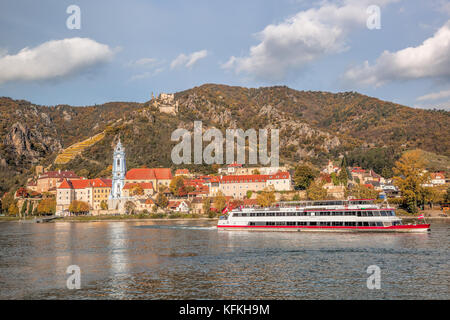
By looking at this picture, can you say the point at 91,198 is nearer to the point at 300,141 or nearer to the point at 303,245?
the point at 303,245

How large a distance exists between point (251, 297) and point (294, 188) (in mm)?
86311

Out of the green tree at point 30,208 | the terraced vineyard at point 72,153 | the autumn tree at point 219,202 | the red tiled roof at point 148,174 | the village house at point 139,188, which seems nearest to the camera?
the autumn tree at point 219,202

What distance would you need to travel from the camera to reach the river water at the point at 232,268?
25828mm

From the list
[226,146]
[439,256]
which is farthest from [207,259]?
[226,146]

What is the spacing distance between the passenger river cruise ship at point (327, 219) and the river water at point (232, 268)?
173 inches

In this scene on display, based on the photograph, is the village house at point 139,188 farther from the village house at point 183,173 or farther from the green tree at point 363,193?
the green tree at point 363,193

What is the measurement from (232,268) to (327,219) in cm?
2966

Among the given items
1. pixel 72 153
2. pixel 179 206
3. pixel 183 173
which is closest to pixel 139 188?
pixel 179 206

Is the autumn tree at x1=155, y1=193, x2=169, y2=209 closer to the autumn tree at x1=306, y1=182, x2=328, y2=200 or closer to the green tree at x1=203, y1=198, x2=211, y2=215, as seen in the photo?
the green tree at x1=203, y1=198, x2=211, y2=215

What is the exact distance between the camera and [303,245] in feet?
149

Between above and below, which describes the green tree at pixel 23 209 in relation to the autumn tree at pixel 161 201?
below

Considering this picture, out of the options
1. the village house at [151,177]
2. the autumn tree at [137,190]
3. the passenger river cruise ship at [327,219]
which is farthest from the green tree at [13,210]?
the passenger river cruise ship at [327,219]

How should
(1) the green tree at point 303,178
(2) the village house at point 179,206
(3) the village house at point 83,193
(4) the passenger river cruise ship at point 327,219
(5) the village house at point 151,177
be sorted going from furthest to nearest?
1. (5) the village house at point 151,177
2. (3) the village house at point 83,193
3. (1) the green tree at point 303,178
4. (2) the village house at point 179,206
5. (4) the passenger river cruise ship at point 327,219

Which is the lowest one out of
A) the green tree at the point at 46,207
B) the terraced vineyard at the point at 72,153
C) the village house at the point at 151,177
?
the green tree at the point at 46,207
